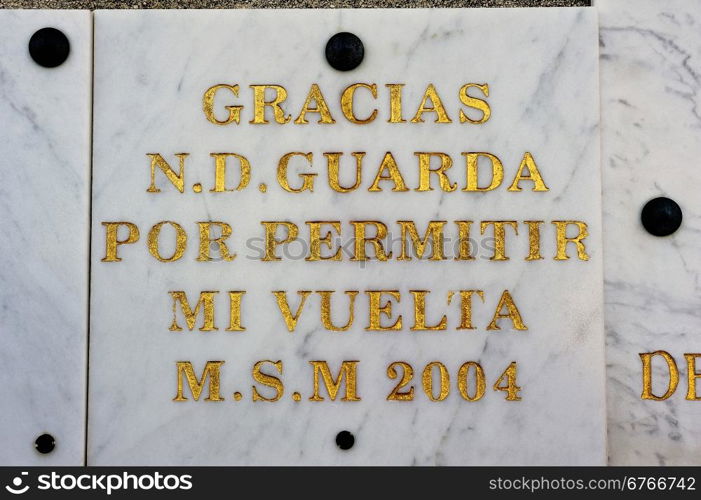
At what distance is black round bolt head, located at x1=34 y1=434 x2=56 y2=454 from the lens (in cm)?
311

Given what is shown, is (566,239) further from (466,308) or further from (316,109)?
(316,109)

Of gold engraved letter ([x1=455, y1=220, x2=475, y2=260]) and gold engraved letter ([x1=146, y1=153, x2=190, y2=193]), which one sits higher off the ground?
gold engraved letter ([x1=146, y1=153, x2=190, y2=193])

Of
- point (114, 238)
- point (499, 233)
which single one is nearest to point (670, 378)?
point (499, 233)

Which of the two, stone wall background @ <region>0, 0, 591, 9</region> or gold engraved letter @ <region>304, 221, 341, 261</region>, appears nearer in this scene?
gold engraved letter @ <region>304, 221, 341, 261</region>

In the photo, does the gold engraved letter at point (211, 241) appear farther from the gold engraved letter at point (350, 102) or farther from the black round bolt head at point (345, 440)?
the black round bolt head at point (345, 440)

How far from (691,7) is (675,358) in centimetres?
150

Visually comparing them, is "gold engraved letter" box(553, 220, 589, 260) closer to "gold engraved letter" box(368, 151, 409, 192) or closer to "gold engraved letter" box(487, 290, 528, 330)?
"gold engraved letter" box(487, 290, 528, 330)

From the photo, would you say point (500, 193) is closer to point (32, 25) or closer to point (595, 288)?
point (595, 288)

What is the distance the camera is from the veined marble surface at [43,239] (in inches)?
123

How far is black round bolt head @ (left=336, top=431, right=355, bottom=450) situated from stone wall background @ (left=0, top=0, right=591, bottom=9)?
1.83m

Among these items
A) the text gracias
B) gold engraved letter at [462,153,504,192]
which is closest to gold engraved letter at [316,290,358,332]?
the text gracias

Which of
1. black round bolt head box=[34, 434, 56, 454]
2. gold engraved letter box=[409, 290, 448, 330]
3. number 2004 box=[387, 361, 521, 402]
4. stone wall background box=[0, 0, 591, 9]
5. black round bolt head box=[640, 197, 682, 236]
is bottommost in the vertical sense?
black round bolt head box=[34, 434, 56, 454]

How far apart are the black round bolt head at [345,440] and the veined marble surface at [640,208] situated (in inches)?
42.7

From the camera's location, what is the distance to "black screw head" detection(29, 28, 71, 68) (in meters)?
3.15
